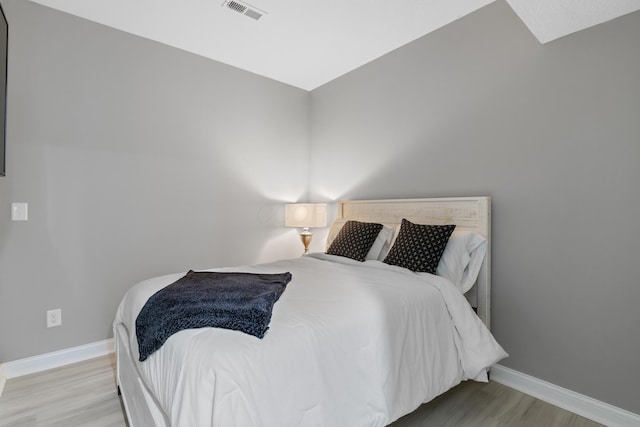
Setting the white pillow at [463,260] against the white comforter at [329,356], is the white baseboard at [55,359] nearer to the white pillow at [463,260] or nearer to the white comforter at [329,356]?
the white comforter at [329,356]

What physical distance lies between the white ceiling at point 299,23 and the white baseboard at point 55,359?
2549mm

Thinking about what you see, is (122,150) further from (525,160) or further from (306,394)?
(525,160)

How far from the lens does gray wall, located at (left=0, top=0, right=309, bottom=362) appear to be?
230 cm

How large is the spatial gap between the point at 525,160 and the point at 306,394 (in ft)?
6.41

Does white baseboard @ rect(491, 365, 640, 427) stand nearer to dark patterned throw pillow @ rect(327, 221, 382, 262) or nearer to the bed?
the bed

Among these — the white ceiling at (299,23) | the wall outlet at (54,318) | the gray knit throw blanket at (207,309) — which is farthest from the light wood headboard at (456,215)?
the wall outlet at (54,318)

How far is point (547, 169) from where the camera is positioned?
203 centimetres

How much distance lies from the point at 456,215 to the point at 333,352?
155 cm

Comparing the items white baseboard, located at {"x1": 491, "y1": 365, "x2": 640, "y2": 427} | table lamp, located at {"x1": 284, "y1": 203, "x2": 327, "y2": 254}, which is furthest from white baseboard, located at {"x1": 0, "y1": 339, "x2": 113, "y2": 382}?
white baseboard, located at {"x1": 491, "y1": 365, "x2": 640, "y2": 427}

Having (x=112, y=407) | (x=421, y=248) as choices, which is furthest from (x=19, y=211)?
(x=421, y=248)

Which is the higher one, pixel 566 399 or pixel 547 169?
pixel 547 169

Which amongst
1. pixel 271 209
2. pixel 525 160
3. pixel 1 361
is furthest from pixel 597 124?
pixel 1 361

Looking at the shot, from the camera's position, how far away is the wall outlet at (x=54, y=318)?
7.84ft

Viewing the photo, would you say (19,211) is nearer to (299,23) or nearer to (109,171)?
(109,171)
